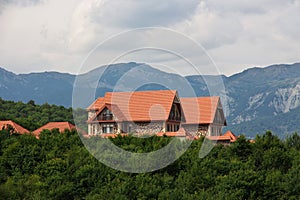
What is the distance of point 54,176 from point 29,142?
8.59 m

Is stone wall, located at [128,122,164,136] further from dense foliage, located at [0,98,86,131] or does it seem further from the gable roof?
dense foliage, located at [0,98,86,131]

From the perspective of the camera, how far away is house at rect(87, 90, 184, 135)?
59531 mm

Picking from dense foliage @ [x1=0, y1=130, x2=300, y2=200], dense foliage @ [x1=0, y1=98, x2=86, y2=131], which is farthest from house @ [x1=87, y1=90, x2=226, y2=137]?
dense foliage @ [x1=0, y1=98, x2=86, y2=131]

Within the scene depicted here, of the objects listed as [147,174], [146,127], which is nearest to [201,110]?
[146,127]

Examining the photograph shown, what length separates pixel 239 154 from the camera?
193 feet

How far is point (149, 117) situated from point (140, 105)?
95.8 inches

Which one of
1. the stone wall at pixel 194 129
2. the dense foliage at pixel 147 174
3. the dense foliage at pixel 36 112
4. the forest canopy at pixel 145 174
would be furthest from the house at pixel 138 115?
the dense foliage at pixel 36 112

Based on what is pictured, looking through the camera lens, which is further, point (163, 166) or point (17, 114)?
point (17, 114)

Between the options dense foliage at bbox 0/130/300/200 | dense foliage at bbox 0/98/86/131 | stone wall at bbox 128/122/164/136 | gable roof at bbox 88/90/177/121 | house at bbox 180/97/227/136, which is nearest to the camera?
dense foliage at bbox 0/130/300/200

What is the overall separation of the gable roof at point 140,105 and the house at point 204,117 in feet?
7.12

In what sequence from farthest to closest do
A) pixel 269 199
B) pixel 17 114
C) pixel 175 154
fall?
pixel 17 114 → pixel 175 154 → pixel 269 199

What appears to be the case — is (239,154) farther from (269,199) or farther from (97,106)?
(97,106)

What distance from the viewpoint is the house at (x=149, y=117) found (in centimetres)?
5975

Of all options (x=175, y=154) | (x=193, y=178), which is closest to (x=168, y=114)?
(x=175, y=154)
